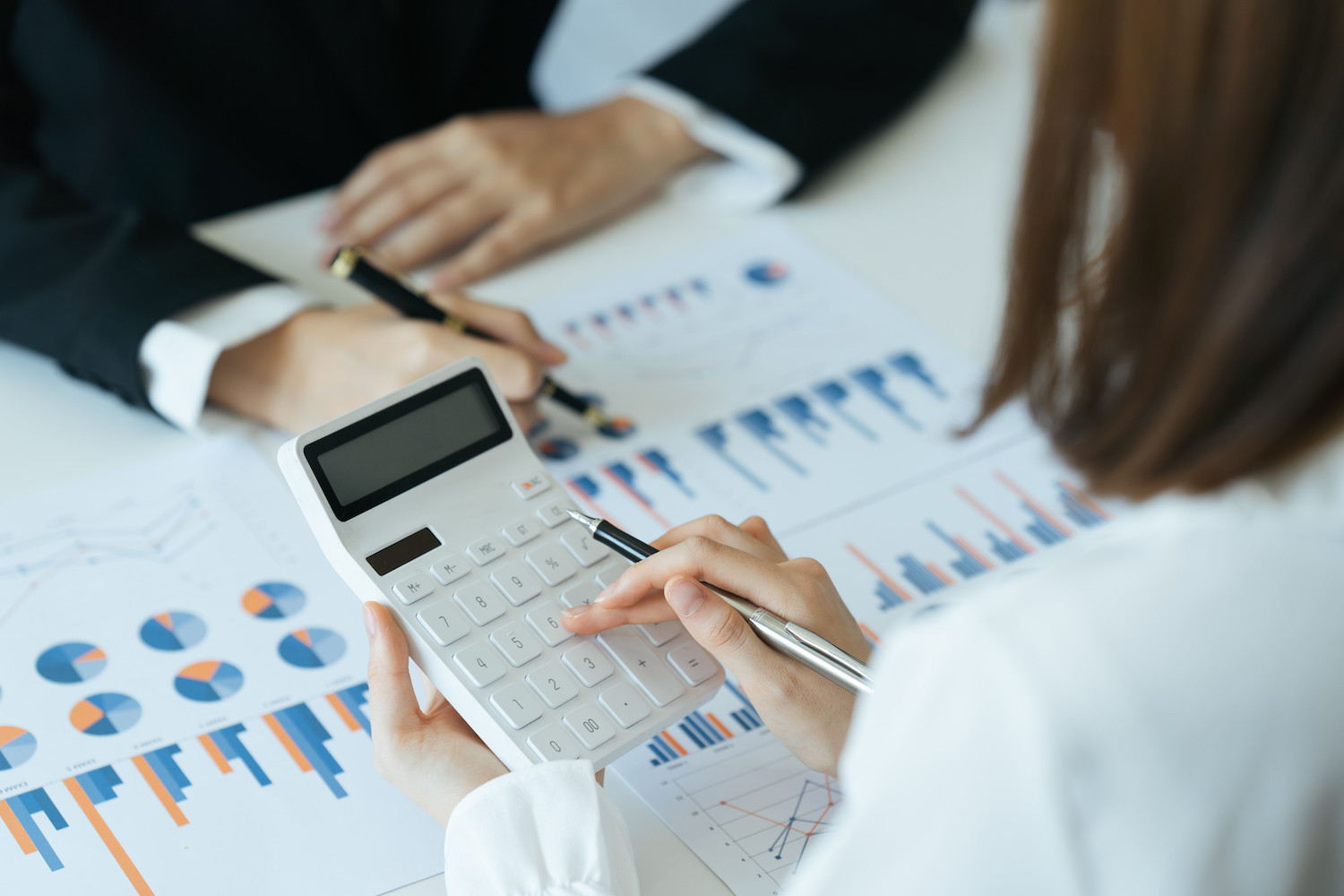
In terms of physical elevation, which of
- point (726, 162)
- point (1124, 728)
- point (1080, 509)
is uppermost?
point (1124, 728)

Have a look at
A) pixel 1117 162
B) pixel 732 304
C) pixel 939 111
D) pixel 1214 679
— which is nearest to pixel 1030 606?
pixel 1214 679

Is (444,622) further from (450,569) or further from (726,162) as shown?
(726,162)

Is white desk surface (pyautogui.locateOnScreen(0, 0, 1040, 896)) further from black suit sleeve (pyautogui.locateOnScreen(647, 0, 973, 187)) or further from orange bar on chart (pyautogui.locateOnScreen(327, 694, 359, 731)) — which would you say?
orange bar on chart (pyautogui.locateOnScreen(327, 694, 359, 731))

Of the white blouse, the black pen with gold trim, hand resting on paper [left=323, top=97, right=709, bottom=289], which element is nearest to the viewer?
the white blouse

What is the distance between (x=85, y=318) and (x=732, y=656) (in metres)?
0.49

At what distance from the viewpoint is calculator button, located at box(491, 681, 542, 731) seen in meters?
0.46

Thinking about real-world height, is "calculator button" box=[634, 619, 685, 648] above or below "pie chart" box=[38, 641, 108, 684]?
above

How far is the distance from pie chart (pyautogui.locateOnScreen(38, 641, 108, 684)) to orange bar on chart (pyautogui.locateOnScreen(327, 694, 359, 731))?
12 cm

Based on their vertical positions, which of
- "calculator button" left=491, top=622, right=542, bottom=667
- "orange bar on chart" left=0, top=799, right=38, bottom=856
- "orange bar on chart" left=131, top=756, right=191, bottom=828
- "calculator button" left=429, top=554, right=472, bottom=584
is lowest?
"orange bar on chart" left=131, top=756, right=191, bottom=828

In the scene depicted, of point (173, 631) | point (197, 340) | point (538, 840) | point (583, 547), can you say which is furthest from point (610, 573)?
point (197, 340)

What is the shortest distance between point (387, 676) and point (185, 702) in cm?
13

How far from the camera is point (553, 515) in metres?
0.54

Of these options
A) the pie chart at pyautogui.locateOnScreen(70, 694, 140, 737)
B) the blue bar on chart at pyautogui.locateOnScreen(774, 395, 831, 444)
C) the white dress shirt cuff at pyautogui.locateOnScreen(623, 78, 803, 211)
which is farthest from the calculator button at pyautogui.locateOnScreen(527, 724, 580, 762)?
the white dress shirt cuff at pyautogui.locateOnScreen(623, 78, 803, 211)

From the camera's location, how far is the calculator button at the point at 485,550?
0.51 meters
